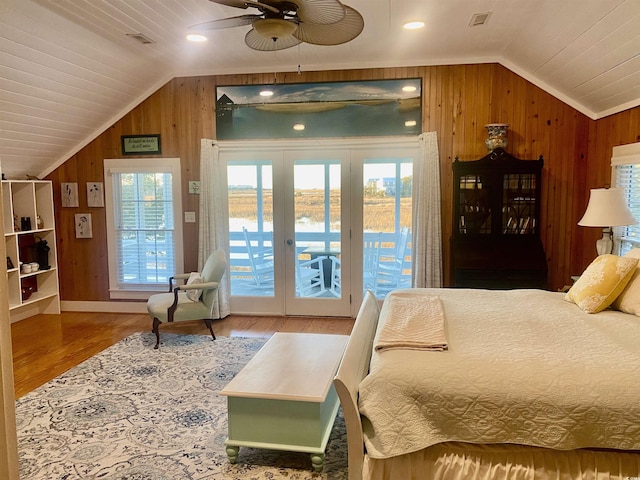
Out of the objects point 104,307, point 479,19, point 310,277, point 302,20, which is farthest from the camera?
point 104,307

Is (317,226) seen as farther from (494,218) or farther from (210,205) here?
(494,218)

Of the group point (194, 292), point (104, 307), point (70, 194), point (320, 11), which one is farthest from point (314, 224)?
point (320, 11)

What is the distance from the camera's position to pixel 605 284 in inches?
116

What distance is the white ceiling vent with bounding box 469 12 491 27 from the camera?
379cm

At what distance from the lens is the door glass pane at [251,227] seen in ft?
18.0

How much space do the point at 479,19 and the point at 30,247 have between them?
18.2ft

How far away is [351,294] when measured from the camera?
5453 millimetres

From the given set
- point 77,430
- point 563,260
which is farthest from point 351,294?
point 77,430

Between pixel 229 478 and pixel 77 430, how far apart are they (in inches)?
46.6

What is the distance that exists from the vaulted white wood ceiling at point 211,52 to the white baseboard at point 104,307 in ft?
5.65

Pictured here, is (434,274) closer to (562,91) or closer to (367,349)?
(562,91)

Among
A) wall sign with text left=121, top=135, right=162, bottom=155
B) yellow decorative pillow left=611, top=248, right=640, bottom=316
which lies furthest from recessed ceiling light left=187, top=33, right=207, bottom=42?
yellow decorative pillow left=611, top=248, right=640, bottom=316

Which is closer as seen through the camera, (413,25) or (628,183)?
(413,25)

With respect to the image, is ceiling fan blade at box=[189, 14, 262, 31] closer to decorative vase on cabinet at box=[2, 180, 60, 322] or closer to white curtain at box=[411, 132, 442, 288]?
white curtain at box=[411, 132, 442, 288]
